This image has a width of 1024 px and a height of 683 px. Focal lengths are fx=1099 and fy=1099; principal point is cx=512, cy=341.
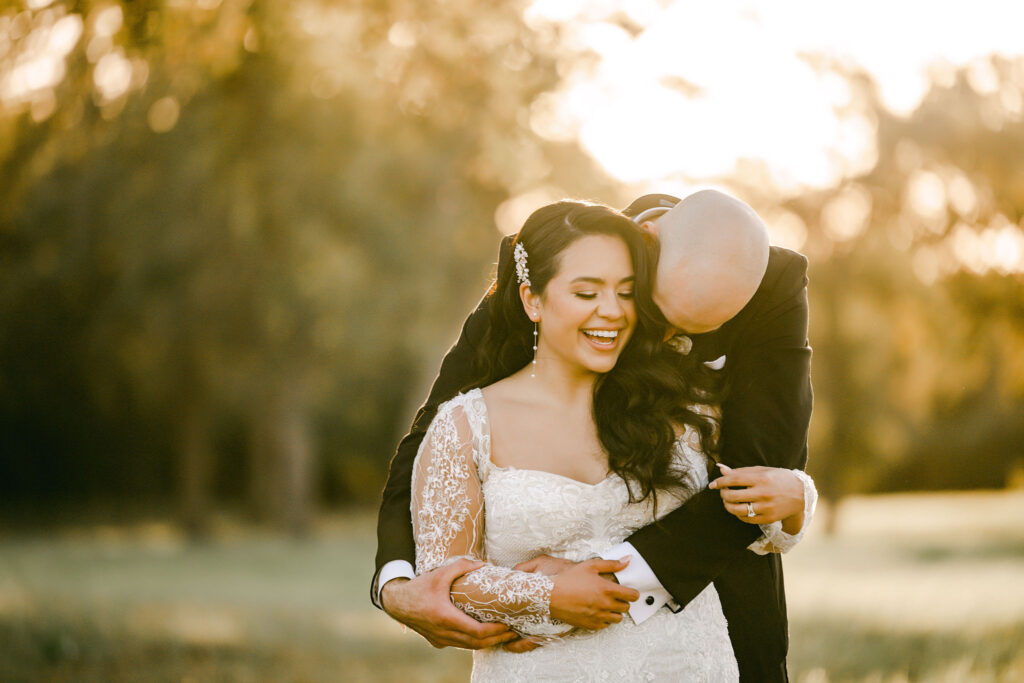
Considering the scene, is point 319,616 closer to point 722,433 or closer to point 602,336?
point 722,433

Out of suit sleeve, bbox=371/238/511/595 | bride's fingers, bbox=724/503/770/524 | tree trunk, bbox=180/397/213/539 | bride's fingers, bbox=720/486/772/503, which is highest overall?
tree trunk, bbox=180/397/213/539

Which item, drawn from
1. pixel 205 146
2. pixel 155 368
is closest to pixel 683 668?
pixel 205 146

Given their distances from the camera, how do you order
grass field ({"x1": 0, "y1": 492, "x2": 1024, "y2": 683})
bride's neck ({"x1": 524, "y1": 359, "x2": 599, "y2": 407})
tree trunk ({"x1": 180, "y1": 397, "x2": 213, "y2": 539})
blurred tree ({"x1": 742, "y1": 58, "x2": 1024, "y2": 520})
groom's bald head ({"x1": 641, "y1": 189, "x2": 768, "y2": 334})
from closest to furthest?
groom's bald head ({"x1": 641, "y1": 189, "x2": 768, "y2": 334}) → bride's neck ({"x1": 524, "y1": 359, "x2": 599, "y2": 407}) → grass field ({"x1": 0, "y1": 492, "x2": 1024, "y2": 683}) → blurred tree ({"x1": 742, "y1": 58, "x2": 1024, "y2": 520}) → tree trunk ({"x1": 180, "y1": 397, "x2": 213, "y2": 539})

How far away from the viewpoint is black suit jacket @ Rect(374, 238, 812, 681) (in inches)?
117

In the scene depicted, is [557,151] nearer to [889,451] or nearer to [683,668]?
[683,668]

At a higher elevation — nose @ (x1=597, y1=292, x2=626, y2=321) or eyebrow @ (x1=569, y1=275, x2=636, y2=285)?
eyebrow @ (x1=569, y1=275, x2=636, y2=285)

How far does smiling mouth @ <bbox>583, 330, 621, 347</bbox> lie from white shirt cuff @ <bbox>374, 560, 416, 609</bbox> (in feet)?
2.81

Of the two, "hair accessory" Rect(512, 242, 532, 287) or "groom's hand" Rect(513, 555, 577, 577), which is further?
"hair accessory" Rect(512, 242, 532, 287)

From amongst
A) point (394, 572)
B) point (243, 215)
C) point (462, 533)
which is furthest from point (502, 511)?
point (243, 215)

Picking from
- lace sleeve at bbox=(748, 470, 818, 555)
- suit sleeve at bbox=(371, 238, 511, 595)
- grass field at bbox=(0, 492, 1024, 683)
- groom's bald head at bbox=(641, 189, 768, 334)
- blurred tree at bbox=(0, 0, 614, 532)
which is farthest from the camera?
grass field at bbox=(0, 492, 1024, 683)

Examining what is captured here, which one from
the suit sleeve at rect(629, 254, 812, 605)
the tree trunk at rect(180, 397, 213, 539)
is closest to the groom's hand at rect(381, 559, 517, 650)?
the suit sleeve at rect(629, 254, 812, 605)

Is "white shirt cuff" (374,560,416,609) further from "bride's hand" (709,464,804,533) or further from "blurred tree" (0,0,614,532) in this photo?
"blurred tree" (0,0,614,532)

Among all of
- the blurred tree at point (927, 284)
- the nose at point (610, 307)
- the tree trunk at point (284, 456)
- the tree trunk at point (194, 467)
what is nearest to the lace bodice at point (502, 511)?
the nose at point (610, 307)

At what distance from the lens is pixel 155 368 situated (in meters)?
20.0
